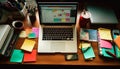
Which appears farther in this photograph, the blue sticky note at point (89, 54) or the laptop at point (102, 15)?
the laptop at point (102, 15)

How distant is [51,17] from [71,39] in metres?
0.23

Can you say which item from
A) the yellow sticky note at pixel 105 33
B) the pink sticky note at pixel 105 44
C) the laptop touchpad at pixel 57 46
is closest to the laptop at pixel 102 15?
the yellow sticky note at pixel 105 33

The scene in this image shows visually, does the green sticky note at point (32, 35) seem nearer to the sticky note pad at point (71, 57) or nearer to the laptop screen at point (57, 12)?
the laptop screen at point (57, 12)

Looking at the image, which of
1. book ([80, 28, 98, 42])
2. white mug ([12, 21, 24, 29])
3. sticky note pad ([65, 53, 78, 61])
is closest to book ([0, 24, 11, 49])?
white mug ([12, 21, 24, 29])

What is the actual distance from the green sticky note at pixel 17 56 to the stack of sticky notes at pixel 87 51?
1.52 feet

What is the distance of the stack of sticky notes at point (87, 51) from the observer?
128 centimetres

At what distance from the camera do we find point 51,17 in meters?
1.38

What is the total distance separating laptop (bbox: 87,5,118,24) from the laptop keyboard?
0.22 meters

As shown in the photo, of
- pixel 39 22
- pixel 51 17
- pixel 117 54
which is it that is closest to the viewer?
pixel 117 54

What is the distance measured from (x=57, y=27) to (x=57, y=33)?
0.19ft

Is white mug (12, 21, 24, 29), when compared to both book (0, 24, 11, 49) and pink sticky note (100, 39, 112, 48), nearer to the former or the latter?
book (0, 24, 11, 49)

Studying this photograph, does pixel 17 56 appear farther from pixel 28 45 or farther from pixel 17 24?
pixel 17 24

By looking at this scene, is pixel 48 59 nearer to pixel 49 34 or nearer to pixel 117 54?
pixel 49 34

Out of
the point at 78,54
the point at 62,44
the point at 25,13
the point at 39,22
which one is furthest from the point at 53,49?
the point at 25,13
